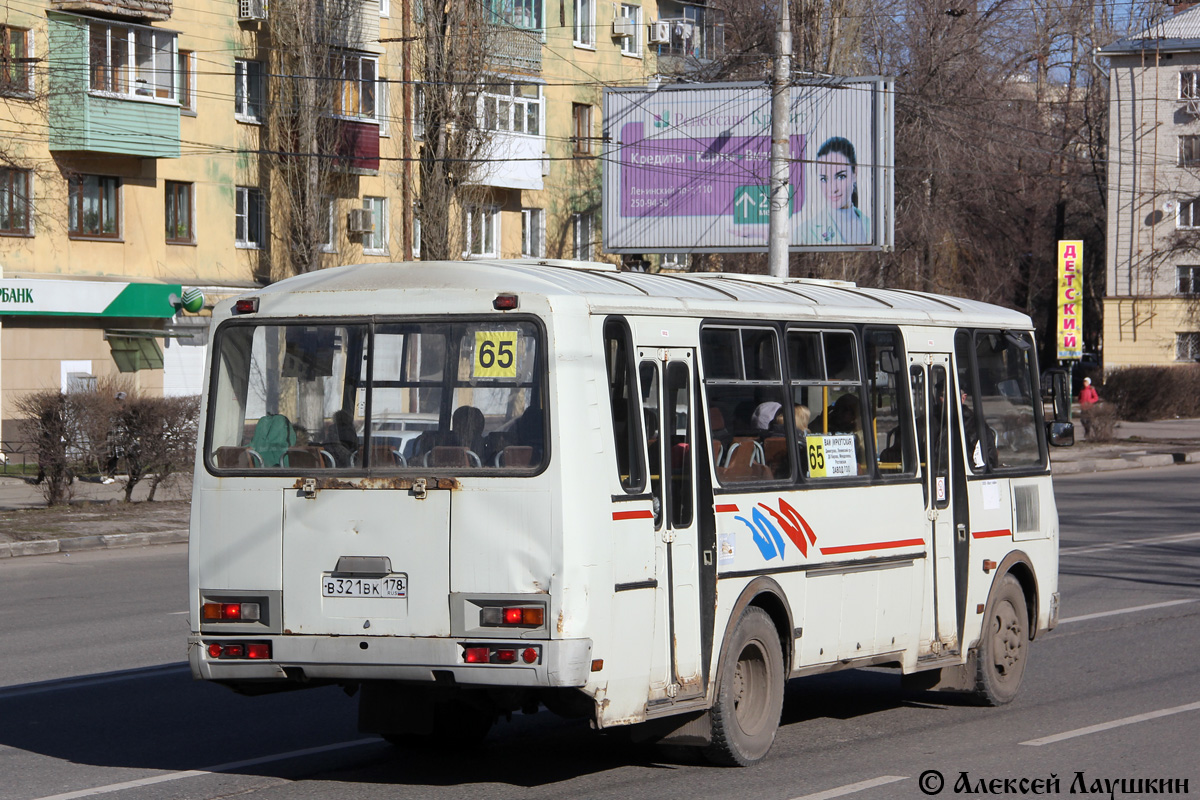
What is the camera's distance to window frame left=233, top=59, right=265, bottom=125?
3744 cm

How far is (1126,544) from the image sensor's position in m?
18.7

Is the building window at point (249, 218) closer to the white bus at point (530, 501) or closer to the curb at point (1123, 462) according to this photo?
the curb at point (1123, 462)

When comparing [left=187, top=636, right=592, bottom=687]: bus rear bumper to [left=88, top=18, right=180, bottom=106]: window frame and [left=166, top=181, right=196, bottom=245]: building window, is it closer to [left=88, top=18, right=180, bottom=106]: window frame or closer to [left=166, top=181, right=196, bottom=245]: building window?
[left=88, top=18, right=180, bottom=106]: window frame

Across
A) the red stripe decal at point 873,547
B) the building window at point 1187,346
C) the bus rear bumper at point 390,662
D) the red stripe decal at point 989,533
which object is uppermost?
the building window at point 1187,346

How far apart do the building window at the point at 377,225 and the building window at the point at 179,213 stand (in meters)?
5.49

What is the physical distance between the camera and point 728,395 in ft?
→ 25.3

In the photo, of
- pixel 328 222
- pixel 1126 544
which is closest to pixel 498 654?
pixel 1126 544

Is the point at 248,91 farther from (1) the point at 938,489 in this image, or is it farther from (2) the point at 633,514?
(2) the point at 633,514

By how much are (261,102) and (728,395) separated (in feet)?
106

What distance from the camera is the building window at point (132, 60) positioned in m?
33.8

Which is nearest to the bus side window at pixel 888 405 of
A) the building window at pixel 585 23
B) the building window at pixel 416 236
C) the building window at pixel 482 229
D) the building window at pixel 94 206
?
the building window at pixel 94 206

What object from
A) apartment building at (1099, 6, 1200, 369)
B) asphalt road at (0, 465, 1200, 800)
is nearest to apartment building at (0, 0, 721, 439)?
asphalt road at (0, 465, 1200, 800)

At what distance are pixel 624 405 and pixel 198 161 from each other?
31.3 m

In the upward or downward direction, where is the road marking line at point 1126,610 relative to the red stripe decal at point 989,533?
downward
